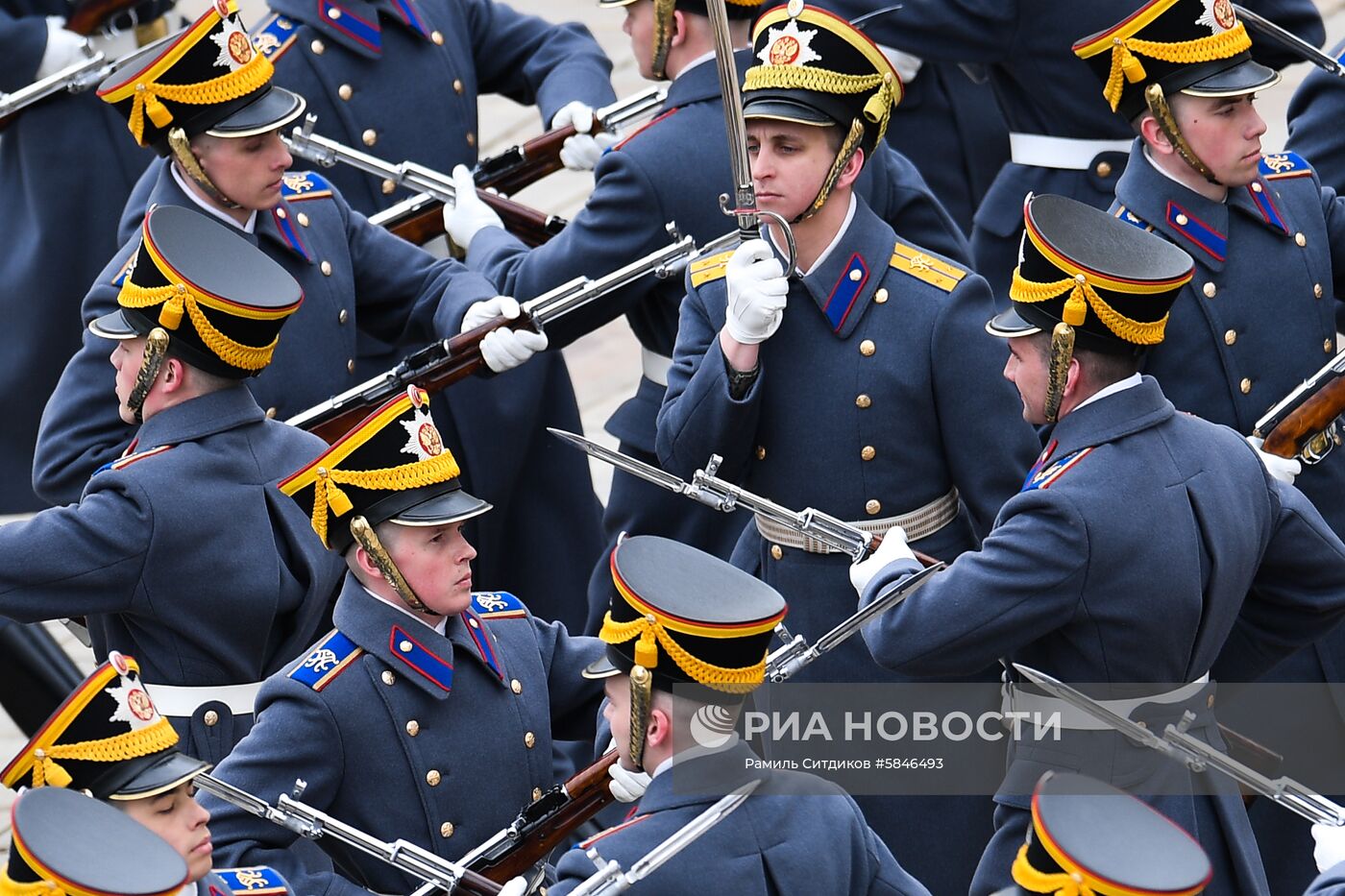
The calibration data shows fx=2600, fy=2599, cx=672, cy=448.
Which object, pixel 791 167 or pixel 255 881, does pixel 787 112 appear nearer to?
pixel 791 167

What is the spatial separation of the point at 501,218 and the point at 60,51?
5.04ft

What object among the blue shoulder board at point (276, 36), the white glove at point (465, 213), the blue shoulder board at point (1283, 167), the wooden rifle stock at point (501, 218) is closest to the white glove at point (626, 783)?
the blue shoulder board at point (1283, 167)

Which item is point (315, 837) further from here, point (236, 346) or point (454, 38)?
point (454, 38)

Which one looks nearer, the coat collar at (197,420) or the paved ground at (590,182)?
the coat collar at (197,420)

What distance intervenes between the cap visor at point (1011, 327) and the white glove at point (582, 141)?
2325mm

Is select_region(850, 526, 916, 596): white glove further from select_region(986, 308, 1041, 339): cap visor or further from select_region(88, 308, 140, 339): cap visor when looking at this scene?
select_region(88, 308, 140, 339): cap visor

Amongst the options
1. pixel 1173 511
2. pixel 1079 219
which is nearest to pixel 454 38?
pixel 1079 219

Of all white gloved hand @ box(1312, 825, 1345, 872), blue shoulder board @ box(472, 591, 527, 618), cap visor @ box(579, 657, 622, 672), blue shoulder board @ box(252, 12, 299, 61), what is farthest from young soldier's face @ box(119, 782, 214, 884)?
blue shoulder board @ box(252, 12, 299, 61)

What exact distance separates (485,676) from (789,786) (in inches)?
34.3

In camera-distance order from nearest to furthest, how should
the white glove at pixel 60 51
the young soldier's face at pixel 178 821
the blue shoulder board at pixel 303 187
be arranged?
A: the young soldier's face at pixel 178 821, the blue shoulder board at pixel 303 187, the white glove at pixel 60 51

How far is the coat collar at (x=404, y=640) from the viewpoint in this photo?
4.91 m

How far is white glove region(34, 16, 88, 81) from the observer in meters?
7.61

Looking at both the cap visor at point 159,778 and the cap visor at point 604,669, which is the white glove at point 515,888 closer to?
the cap visor at point 604,669

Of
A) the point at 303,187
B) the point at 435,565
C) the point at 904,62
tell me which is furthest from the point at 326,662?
the point at 904,62
